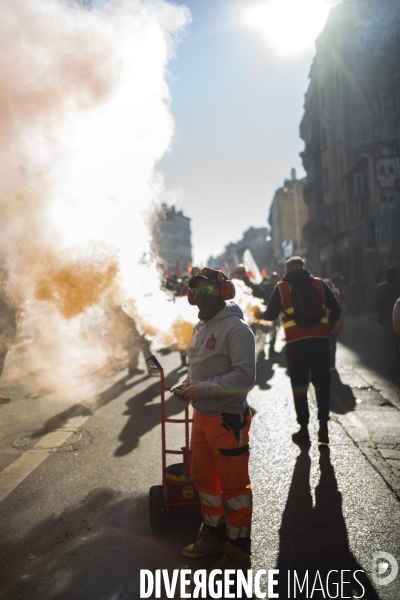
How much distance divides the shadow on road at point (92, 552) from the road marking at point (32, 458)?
894 millimetres

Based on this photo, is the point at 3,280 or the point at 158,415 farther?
the point at 3,280

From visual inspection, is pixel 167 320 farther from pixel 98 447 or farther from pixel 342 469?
pixel 342 469

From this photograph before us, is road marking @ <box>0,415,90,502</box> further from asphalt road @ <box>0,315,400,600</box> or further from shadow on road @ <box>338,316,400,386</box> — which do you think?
shadow on road @ <box>338,316,400,386</box>

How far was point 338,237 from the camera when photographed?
41.5 m

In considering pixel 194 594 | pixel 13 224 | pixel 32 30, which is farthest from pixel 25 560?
pixel 32 30

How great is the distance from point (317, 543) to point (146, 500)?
142 centimetres

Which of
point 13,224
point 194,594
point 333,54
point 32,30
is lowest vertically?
point 194,594

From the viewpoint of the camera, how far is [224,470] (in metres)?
3.39

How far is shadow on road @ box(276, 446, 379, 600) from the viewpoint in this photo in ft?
10.5

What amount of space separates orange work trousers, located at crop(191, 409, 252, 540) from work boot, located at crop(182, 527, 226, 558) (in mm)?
76

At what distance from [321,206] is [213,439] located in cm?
4613

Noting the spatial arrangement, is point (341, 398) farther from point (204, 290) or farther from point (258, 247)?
point (258, 247)

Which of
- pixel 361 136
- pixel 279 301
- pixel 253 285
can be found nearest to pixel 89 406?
pixel 279 301

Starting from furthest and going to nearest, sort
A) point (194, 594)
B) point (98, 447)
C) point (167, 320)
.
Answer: point (167, 320), point (98, 447), point (194, 594)
